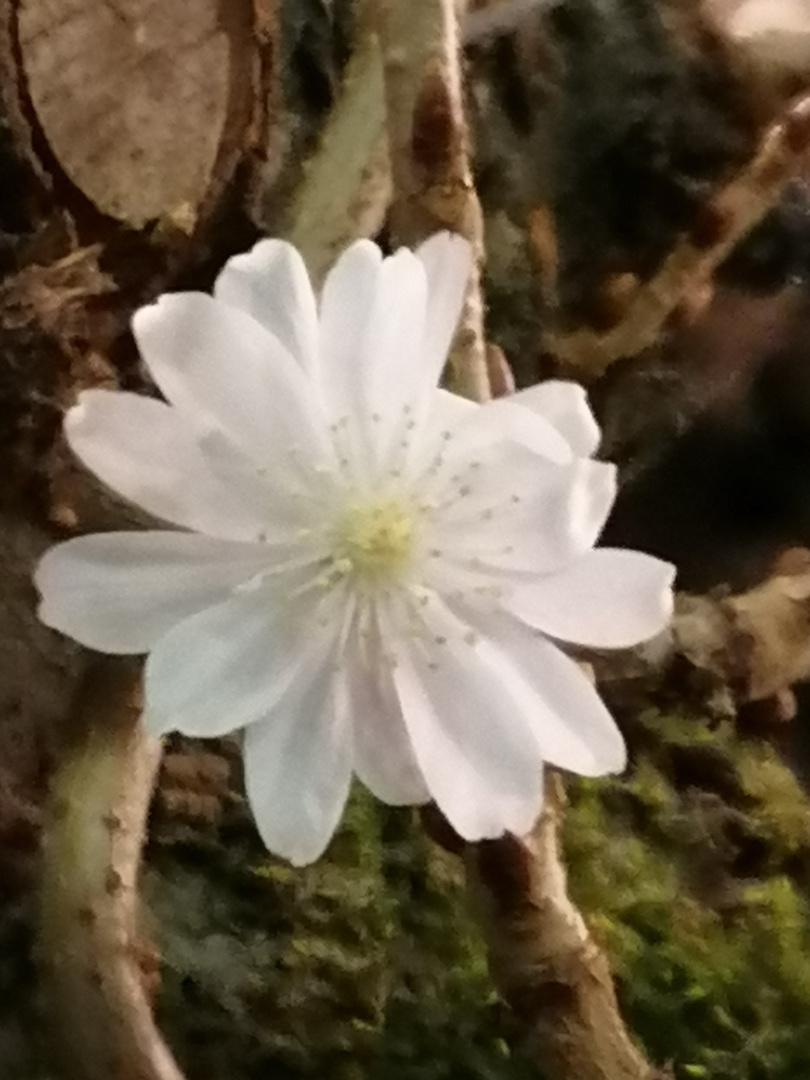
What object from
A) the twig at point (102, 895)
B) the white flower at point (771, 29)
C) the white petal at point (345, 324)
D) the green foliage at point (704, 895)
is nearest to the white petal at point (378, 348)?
the white petal at point (345, 324)

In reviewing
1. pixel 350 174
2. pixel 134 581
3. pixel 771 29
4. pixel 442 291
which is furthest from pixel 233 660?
pixel 771 29

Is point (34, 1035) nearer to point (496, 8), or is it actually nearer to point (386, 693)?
point (386, 693)

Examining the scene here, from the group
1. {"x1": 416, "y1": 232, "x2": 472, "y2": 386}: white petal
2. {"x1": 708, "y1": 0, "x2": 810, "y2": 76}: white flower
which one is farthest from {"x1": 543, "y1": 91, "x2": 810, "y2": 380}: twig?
{"x1": 416, "y1": 232, "x2": 472, "y2": 386}: white petal

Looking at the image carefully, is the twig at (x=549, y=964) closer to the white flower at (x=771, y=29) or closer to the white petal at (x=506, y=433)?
the white petal at (x=506, y=433)

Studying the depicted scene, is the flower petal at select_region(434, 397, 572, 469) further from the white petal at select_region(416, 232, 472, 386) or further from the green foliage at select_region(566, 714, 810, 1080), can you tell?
the green foliage at select_region(566, 714, 810, 1080)

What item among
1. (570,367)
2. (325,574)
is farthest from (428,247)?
(570,367)

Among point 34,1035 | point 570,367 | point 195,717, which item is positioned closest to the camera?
point 195,717
